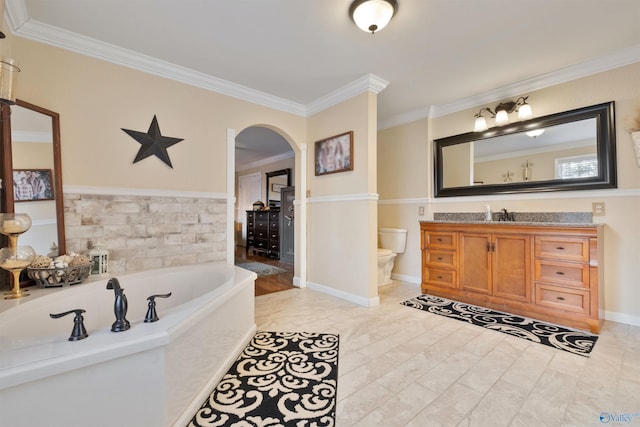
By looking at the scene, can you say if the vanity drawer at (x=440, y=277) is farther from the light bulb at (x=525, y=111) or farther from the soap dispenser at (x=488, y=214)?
the light bulb at (x=525, y=111)

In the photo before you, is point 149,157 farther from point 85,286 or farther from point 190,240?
point 85,286

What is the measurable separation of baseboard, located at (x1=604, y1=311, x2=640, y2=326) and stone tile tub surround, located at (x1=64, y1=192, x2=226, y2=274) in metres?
3.75

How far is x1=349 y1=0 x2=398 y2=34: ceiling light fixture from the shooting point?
5.93 ft

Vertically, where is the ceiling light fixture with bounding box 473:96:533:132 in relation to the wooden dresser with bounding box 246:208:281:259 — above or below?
above

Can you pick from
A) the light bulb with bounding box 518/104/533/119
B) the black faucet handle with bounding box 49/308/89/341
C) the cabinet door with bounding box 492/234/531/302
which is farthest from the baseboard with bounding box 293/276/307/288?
the light bulb with bounding box 518/104/533/119

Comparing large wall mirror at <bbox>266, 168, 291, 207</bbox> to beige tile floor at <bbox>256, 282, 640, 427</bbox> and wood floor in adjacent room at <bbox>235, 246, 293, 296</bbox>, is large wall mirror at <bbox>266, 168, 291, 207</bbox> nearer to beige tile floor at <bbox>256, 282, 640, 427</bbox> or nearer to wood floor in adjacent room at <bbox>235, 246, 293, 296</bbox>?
wood floor in adjacent room at <bbox>235, 246, 293, 296</bbox>

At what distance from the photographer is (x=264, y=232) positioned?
20.3 feet

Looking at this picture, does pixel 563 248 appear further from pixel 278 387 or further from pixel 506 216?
pixel 278 387

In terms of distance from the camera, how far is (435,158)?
3.70 metres

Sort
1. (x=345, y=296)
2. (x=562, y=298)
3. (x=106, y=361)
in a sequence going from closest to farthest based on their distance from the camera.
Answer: (x=106, y=361), (x=562, y=298), (x=345, y=296)

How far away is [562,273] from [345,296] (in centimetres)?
200

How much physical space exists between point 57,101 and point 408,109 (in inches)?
146

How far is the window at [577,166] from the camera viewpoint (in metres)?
2.57

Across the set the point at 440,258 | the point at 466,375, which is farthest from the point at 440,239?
the point at 466,375
